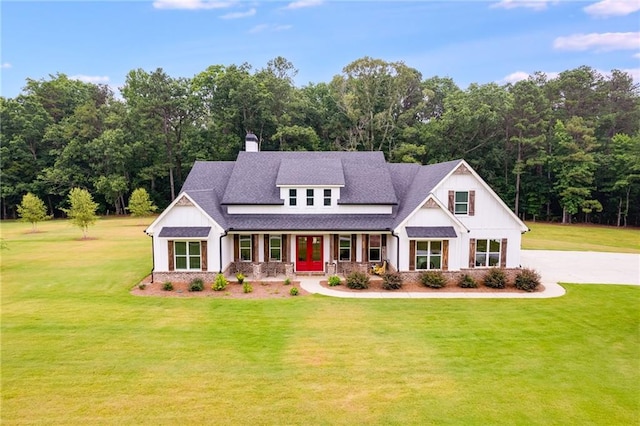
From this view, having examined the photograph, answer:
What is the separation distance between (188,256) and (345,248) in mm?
8531

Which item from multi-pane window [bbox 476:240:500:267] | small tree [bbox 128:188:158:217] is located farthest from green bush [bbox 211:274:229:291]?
small tree [bbox 128:188:158:217]

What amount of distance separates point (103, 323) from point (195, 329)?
143 inches

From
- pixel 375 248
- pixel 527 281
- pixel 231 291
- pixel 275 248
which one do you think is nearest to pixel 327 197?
pixel 375 248

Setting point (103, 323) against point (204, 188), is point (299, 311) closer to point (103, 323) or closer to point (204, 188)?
point (103, 323)

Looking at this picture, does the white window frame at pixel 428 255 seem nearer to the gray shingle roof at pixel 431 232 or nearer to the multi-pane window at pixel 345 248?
the gray shingle roof at pixel 431 232

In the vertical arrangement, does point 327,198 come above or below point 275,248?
above

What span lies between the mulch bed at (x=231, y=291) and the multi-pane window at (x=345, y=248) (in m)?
3.32

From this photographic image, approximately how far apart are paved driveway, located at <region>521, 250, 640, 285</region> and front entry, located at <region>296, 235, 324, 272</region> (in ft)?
40.3

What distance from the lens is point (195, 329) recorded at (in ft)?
44.5

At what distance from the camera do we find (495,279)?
62.1 ft

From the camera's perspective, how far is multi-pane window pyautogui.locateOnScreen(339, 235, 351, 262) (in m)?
21.6

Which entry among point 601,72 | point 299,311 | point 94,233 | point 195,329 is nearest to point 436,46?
point 299,311

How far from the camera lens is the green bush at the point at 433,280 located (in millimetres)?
18750

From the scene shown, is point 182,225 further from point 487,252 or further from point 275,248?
point 487,252
